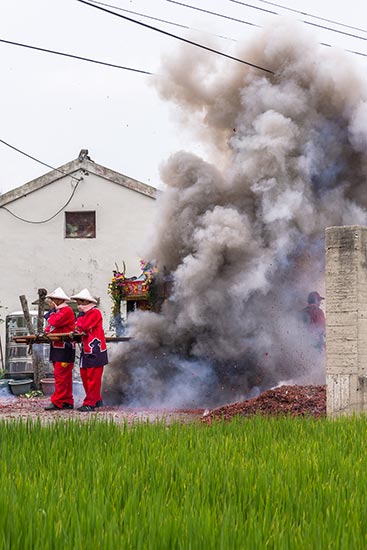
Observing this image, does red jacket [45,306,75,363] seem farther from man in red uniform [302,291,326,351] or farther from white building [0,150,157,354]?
white building [0,150,157,354]

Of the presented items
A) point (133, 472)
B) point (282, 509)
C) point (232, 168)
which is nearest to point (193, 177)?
point (232, 168)

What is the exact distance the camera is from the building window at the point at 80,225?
83.7ft

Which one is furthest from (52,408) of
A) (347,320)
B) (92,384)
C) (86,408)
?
(347,320)

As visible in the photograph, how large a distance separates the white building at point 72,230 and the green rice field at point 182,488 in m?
16.3

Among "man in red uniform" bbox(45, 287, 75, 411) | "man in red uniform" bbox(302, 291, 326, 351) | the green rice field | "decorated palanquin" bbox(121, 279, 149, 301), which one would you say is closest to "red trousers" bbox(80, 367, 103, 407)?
"man in red uniform" bbox(45, 287, 75, 411)

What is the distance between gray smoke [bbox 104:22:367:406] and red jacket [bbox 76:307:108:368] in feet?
6.59

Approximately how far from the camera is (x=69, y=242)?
84.2 feet

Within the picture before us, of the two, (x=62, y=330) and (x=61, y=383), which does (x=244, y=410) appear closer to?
(x=61, y=383)

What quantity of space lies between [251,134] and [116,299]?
399cm

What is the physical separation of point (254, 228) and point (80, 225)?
1004cm

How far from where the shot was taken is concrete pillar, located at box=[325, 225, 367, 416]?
11125 millimetres

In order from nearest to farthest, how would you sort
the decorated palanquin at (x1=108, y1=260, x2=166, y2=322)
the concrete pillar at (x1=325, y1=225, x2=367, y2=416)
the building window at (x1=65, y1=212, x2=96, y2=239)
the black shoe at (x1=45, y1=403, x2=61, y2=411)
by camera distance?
the concrete pillar at (x1=325, y1=225, x2=367, y2=416), the black shoe at (x1=45, y1=403, x2=61, y2=411), the decorated palanquin at (x1=108, y1=260, x2=166, y2=322), the building window at (x1=65, y1=212, x2=96, y2=239)

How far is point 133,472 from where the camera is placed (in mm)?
6113

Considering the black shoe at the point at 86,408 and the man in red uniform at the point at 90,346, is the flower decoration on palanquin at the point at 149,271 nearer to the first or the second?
the man in red uniform at the point at 90,346
